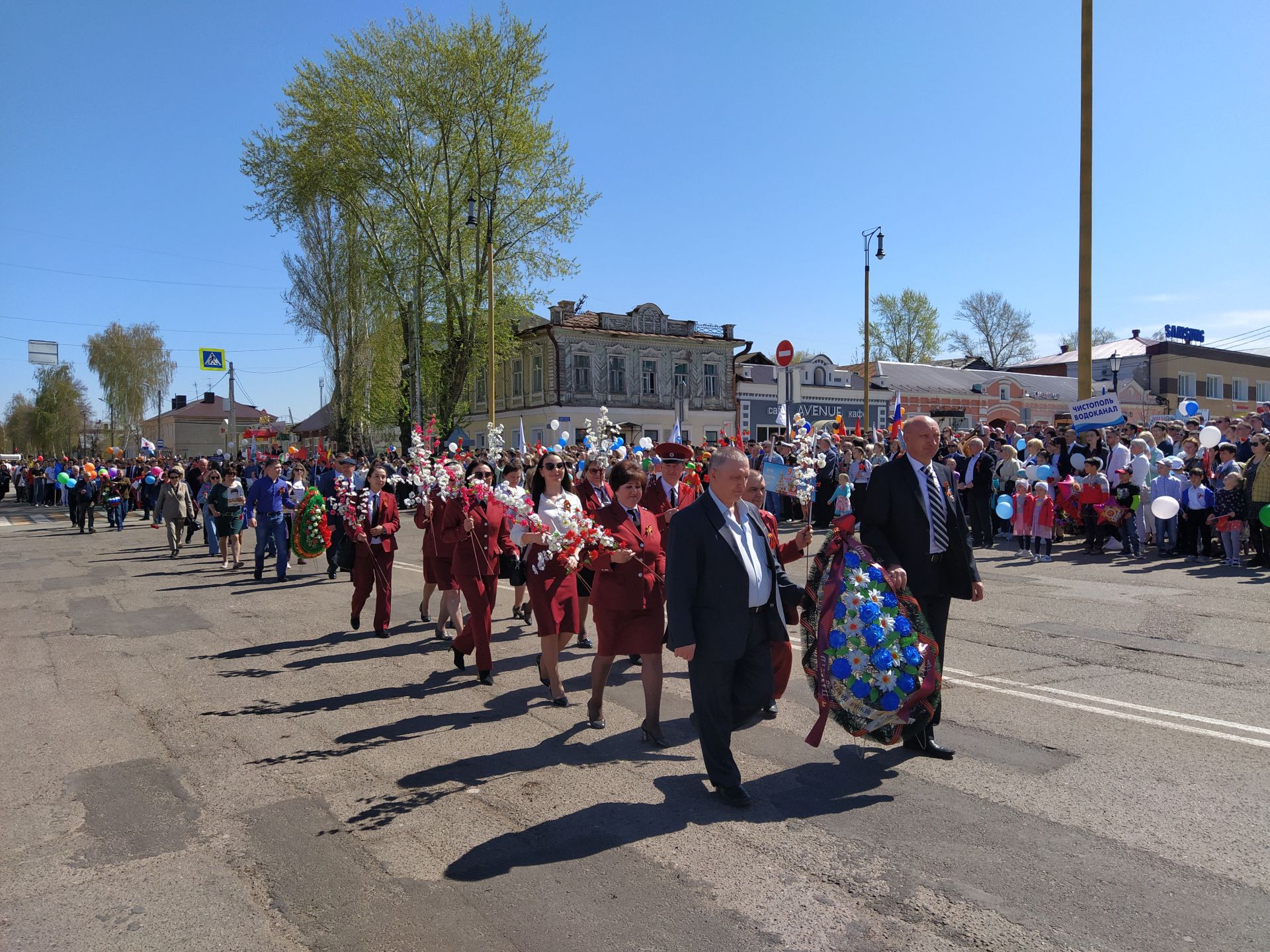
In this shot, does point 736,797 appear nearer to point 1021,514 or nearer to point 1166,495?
point 1021,514

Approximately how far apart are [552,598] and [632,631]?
3.14ft

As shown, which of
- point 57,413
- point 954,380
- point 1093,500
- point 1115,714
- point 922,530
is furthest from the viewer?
point 57,413

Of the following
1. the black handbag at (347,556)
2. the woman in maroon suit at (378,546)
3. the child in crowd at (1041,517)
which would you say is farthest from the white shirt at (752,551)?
the child in crowd at (1041,517)

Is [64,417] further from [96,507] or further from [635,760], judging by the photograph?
[635,760]

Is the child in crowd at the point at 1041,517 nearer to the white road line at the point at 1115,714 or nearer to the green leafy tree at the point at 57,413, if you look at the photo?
the white road line at the point at 1115,714

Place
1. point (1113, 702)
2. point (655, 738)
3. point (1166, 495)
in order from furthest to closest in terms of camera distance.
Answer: point (1166, 495), point (1113, 702), point (655, 738)

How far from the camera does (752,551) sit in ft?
15.5

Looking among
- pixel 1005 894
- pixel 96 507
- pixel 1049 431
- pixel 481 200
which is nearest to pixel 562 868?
pixel 1005 894

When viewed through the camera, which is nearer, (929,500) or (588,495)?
(929,500)

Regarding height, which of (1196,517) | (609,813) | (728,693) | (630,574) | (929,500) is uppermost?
(929,500)

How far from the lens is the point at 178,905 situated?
3654 millimetres

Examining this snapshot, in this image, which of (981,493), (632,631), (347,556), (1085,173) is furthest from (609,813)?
(1085,173)

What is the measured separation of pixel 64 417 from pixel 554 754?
96.8m

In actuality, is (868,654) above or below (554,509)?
below
